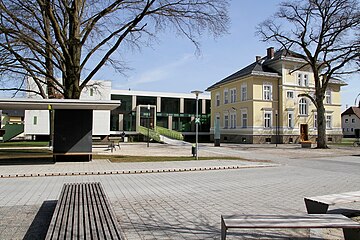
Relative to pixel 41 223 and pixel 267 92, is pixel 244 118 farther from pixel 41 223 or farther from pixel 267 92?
pixel 41 223

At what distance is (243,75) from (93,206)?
128 ft

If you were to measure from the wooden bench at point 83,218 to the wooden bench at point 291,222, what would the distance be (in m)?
1.47

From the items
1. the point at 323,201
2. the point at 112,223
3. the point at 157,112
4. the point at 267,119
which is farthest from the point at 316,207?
the point at 157,112

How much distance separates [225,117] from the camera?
4850 cm

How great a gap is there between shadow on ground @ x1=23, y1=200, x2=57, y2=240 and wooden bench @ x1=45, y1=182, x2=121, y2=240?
0.38 m

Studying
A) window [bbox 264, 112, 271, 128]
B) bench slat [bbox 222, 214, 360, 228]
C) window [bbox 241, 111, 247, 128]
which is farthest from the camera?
window [bbox 241, 111, 247, 128]

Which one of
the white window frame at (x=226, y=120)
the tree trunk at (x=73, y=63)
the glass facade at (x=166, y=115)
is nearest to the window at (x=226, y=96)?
the white window frame at (x=226, y=120)

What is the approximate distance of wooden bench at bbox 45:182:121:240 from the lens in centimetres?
424

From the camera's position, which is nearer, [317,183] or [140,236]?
[140,236]

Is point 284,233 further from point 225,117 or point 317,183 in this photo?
point 225,117

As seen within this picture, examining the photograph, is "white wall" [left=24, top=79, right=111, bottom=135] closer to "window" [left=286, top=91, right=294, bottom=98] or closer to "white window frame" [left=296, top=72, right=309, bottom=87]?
"window" [left=286, top=91, right=294, bottom=98]

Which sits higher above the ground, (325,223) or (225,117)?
(225,117)

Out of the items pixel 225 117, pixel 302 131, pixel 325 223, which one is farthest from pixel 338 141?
pixel 325 223

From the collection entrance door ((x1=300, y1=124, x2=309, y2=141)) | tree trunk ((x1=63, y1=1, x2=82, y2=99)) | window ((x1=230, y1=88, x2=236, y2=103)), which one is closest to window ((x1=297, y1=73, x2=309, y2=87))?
entrance door ((x1=300, y1=124, x2=309, y2=141))
